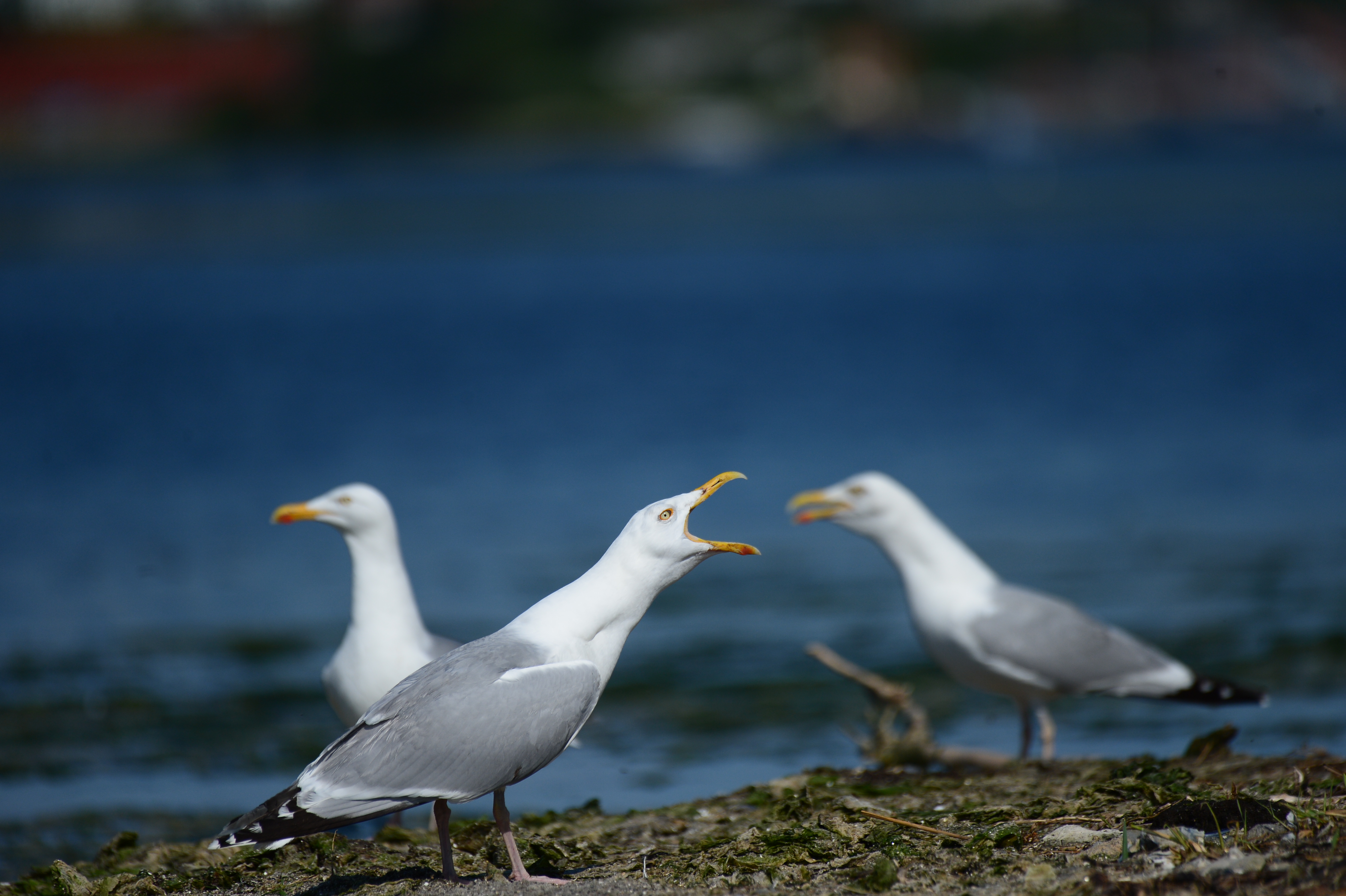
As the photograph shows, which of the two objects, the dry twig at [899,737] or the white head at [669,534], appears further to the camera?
the dry twig at [899,737]

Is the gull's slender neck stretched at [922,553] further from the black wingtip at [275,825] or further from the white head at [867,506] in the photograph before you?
the black wingtip at [275,825]

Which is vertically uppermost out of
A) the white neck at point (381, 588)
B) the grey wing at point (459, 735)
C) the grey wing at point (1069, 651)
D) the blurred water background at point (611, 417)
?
the blurred water background at point (611, 417)

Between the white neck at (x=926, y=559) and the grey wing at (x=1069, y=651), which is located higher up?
the white neck at (x=926, y=559)

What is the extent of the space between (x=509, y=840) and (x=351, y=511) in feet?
7.42

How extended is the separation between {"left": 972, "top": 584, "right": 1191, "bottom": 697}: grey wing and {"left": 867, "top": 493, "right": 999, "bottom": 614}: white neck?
0.68 feet

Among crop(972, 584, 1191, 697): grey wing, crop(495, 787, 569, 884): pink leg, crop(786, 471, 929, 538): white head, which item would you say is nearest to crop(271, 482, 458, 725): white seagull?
crop(495, 787, 569, 884): pink leg

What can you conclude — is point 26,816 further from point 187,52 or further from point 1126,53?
point 1126,53

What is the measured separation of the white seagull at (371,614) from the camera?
657 centimetres

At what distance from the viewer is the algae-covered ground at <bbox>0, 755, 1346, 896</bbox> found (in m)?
4.61

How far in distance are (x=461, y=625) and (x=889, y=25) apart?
3905 inches

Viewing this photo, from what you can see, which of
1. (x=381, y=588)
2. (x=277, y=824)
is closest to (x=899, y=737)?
(x=381, y=588)

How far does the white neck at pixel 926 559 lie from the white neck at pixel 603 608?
2623 millimetres

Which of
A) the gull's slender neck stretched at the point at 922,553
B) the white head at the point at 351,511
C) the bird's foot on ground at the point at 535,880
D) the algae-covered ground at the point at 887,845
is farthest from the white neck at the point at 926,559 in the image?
the bird's foot on ground at the point at 535,880

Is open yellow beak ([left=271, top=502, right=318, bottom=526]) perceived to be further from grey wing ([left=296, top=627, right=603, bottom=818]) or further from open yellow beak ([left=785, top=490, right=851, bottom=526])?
open yellow beak ([left=785, top=490, right=851, bottom=526])
